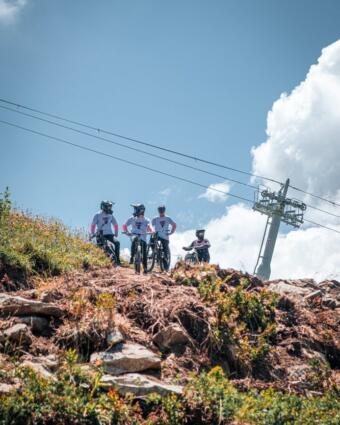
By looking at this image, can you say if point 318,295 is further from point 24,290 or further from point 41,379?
point 41,379

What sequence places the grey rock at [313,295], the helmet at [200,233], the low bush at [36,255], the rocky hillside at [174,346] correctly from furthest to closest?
the helmet at [200,233], the grey rock at [313,295], the low bush at [36,255], the rocky hillside at [174,346]

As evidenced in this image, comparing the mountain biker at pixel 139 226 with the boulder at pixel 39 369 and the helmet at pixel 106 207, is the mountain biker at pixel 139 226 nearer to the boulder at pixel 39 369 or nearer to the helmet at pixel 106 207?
the helmet at pixel 106 207

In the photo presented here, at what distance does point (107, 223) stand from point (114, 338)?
7.99 m

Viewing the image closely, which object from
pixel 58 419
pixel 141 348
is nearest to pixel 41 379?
pixel 58 419

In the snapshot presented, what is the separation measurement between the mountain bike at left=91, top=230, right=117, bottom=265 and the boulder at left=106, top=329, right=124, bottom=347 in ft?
24.0

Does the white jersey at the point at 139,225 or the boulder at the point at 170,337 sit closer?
the boulder at the point at 170,337

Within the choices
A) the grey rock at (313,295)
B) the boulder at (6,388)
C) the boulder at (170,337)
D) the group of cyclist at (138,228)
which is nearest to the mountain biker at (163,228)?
the group of cyclist at (138,228)

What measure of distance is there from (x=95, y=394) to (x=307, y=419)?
7.99 ft

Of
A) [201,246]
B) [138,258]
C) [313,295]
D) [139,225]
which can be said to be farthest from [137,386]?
[201,246]

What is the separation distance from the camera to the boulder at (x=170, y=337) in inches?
276

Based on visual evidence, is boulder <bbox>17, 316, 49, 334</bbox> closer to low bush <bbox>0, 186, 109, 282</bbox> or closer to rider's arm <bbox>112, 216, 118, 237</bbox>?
low bush <bbox>0, 186, 109, 282</bbox>

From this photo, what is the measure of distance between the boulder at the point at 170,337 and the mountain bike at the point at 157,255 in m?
7.08

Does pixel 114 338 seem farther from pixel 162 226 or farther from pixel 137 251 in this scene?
pixel 162 226

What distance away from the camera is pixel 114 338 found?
21.1ft
